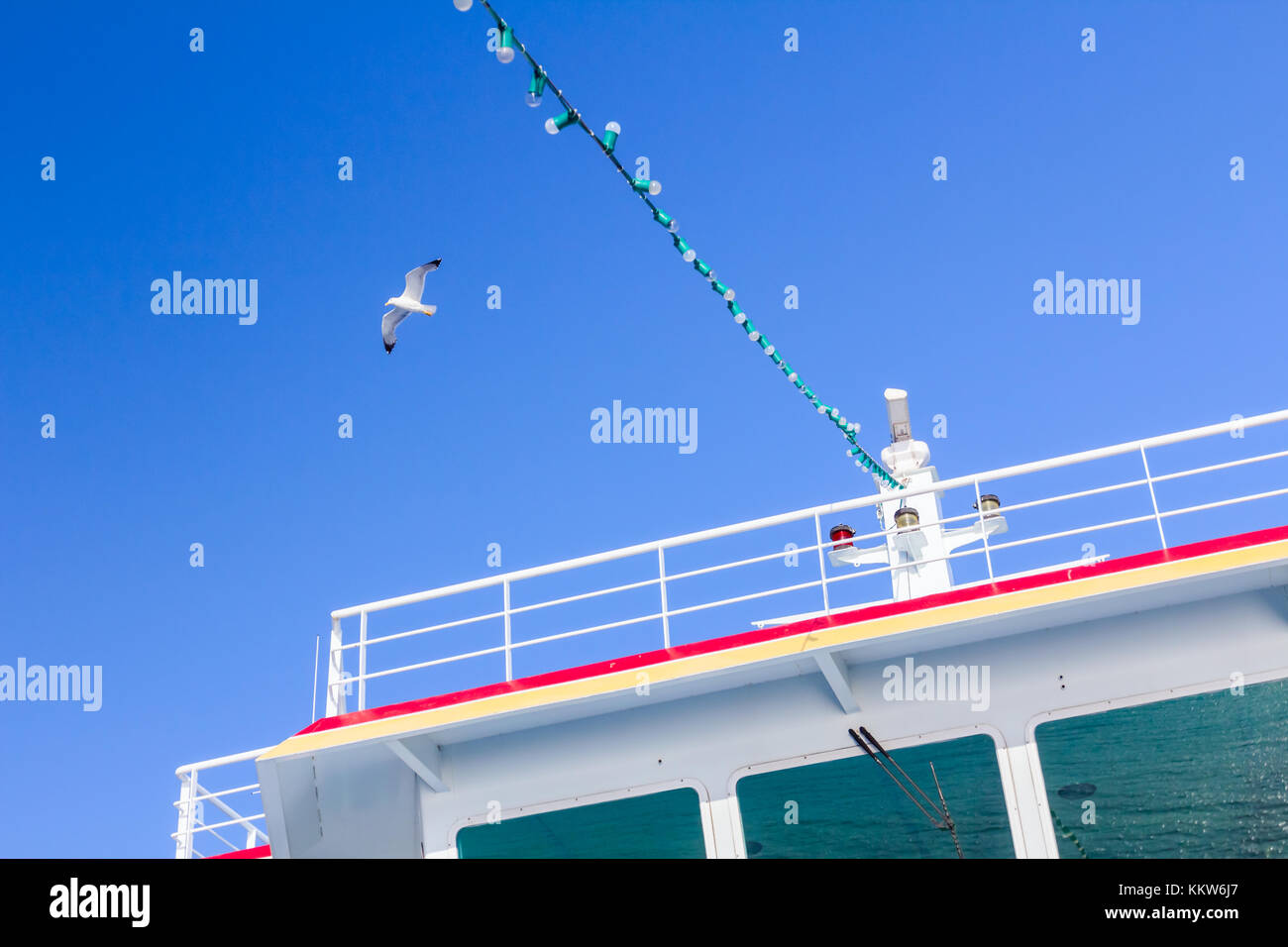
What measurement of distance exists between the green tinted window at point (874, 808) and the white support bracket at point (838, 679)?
0.39 metres

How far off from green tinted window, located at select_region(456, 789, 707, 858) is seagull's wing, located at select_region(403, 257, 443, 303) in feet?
14.4

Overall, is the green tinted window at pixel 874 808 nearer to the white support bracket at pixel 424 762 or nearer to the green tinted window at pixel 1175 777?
the green tinted window at pixel 1175 777

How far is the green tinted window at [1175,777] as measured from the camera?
7.96 meters

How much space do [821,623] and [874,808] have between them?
1376 mm

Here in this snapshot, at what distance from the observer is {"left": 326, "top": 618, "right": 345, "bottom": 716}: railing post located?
991 centimetres

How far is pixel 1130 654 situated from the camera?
8.74 metres

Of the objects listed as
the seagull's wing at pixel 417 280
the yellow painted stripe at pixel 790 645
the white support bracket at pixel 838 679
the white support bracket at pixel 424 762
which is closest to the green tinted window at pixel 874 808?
the white support bracket at pixel 838 679

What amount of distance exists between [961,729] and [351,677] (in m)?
4.79

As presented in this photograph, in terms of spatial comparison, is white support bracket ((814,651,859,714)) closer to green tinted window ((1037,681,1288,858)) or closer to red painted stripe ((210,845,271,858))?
green tinted window ((1037,681,1288,858))
